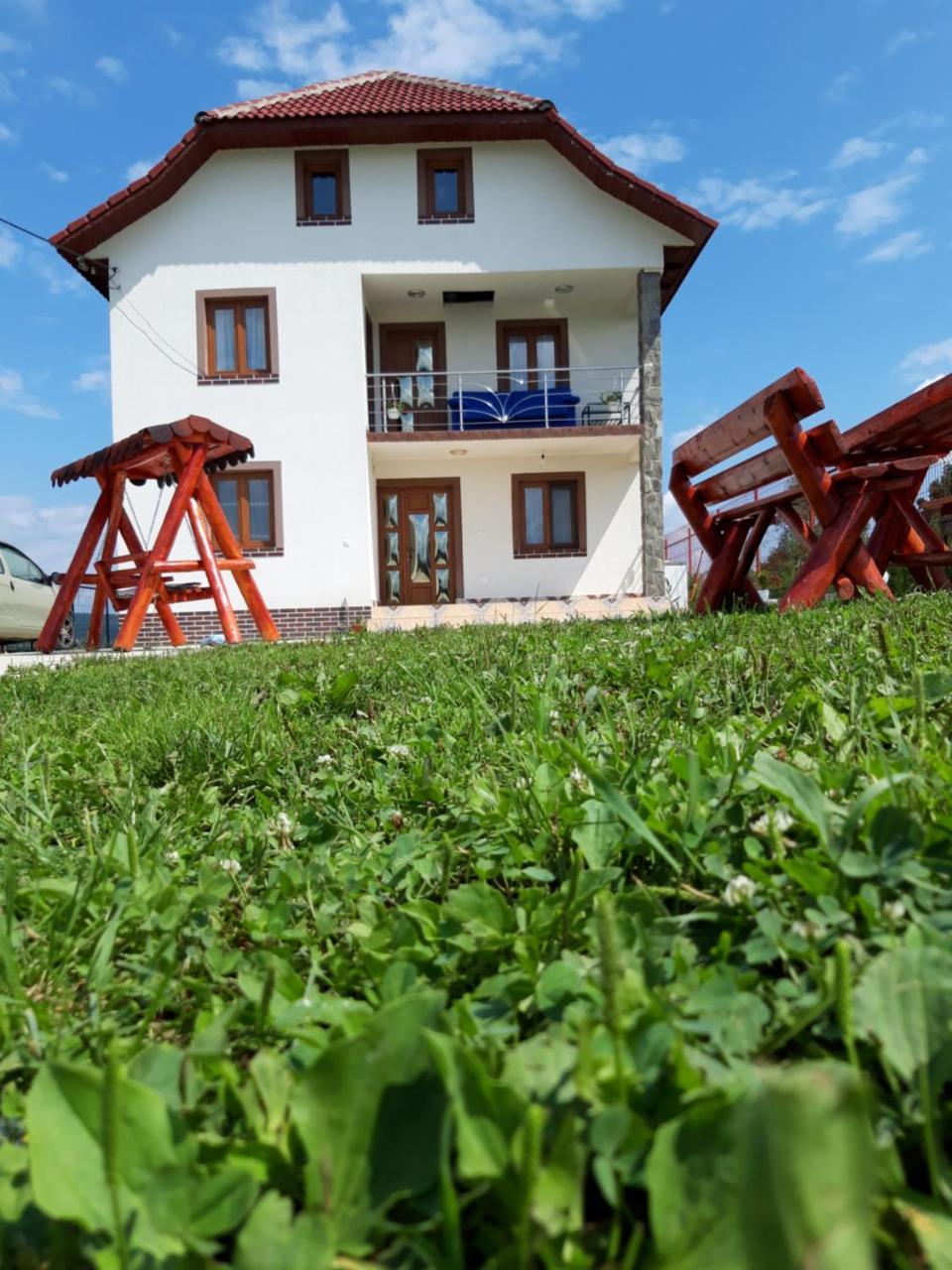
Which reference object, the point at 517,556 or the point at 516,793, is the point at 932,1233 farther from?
the point at 517,556

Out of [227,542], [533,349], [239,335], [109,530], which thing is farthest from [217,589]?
→ [533,349]

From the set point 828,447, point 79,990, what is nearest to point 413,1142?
point 79,990

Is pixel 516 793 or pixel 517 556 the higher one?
pixel 517 556

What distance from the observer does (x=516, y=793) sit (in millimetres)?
1343

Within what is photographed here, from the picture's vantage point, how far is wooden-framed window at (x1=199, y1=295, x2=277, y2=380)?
1400cm

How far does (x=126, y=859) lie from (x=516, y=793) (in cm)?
65

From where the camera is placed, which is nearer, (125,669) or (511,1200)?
(511,1200)

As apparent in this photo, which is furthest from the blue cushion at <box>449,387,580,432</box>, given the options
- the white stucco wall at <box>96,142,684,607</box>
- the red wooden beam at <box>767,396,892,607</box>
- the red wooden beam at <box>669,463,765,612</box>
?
the red wooden beam at <box>767,396,892,607</box>

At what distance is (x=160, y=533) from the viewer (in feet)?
27.1

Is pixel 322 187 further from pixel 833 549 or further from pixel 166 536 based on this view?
pixel 833 549

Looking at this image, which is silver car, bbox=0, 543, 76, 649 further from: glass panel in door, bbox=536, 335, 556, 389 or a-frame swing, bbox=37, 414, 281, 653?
glass panel in door, bbox=536, 335, 556, 389

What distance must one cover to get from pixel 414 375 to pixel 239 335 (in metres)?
3.15

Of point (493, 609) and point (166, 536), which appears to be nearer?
point (166, 536)

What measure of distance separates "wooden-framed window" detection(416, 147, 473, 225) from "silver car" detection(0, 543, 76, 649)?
9.16 m
